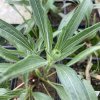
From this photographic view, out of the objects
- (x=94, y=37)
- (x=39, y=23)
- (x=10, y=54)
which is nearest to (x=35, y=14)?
(x=39, y=23)

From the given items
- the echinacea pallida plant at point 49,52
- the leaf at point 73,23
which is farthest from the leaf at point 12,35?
the leaf at point 73,23

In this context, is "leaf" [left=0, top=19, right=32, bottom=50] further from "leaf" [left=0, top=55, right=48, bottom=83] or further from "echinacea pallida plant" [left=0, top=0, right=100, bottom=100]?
"leaf" [left=0, top=55, right=48, bottom=83]

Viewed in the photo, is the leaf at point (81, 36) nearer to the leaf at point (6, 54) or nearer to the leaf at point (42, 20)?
the leaf at point (42, 20)

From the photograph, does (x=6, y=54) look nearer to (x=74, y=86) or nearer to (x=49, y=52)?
(x=49, y=52)

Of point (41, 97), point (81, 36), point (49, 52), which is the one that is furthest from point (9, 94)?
point (81, 36)

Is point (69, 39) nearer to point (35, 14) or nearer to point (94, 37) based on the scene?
point (35, 14)

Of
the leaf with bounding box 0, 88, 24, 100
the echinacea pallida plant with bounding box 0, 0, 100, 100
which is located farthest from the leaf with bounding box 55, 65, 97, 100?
the leaf with bounding box 0, 88, 24, 100
